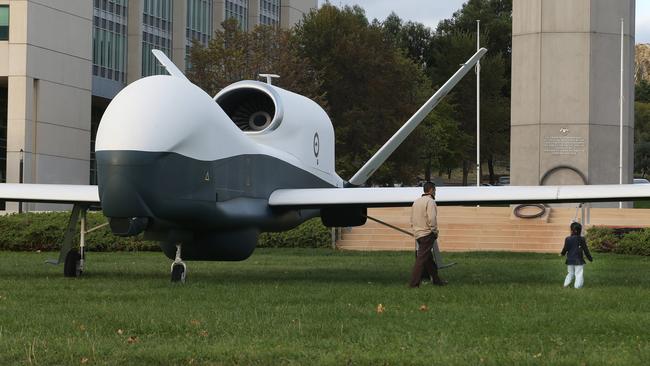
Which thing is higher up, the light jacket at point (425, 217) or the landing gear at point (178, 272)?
the light jacket at point (425, 217)

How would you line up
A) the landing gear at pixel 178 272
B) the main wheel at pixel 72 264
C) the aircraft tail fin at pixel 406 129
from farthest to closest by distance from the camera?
1. the aircraft tail fin at pixel 406 129
2. the main wheel at pixel 72 264
3. the landing gear at pixel 178 272

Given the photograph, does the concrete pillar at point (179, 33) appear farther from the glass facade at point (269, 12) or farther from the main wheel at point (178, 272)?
the main wheel at point (178, 272)

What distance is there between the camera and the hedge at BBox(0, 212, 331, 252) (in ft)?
115

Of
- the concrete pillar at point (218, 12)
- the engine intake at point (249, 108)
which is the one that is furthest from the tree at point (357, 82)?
the engine intake at point (249, 108)

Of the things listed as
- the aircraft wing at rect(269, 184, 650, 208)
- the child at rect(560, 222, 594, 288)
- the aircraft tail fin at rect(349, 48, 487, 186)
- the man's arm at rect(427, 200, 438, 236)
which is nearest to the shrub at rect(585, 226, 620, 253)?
the aircraft tail fin at rect(349, 48, 487, 186)

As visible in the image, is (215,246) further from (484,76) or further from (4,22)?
(484,76)

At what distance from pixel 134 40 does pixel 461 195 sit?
52067 millimetres

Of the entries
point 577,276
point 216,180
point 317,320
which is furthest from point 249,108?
point 317,320

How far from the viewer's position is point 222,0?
79.5 metres

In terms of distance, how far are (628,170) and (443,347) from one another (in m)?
38.2

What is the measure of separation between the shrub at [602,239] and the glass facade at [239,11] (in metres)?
49.6

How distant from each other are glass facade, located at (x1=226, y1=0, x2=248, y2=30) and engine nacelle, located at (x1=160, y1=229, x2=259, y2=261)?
61.5 meters

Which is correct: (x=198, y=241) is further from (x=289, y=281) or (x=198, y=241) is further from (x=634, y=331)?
(x=634, y=331)

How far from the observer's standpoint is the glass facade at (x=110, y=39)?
218 feet
